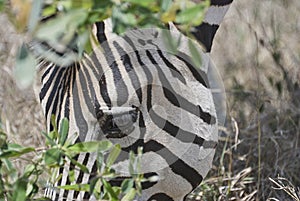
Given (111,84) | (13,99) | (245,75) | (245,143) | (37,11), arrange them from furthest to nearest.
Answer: (245,75) → (13,99) → (245,143) → (111,84) → (37,11)

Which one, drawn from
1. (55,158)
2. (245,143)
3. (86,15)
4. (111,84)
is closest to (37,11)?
(86,15)

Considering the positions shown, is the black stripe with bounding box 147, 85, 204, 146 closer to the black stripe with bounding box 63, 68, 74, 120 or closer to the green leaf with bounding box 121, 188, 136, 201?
the black stripe with bounding box 63, 68, 74, 120

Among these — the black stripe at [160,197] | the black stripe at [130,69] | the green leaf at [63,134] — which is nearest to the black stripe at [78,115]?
the black stripe at [130,69]

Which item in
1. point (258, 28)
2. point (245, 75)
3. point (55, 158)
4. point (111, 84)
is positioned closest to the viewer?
point (55, 158)

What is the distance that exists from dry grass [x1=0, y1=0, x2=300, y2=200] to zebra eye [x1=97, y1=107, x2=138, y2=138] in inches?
17.6

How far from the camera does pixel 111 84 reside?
1345mm

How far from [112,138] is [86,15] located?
0.58 metres

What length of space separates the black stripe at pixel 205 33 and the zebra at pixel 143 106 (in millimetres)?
106

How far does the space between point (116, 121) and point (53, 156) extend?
0.35m

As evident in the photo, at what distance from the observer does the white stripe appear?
167 cm

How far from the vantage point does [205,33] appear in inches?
A: 65.8

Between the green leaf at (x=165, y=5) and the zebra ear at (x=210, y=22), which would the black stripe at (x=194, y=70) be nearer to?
the zebra ear at (x=210, y=22)

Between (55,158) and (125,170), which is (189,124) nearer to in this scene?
(125,170)

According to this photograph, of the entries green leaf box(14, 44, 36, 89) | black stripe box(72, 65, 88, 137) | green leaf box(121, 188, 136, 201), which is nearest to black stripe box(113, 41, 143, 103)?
Result: black stripe box(72, 65, 88, 137)
